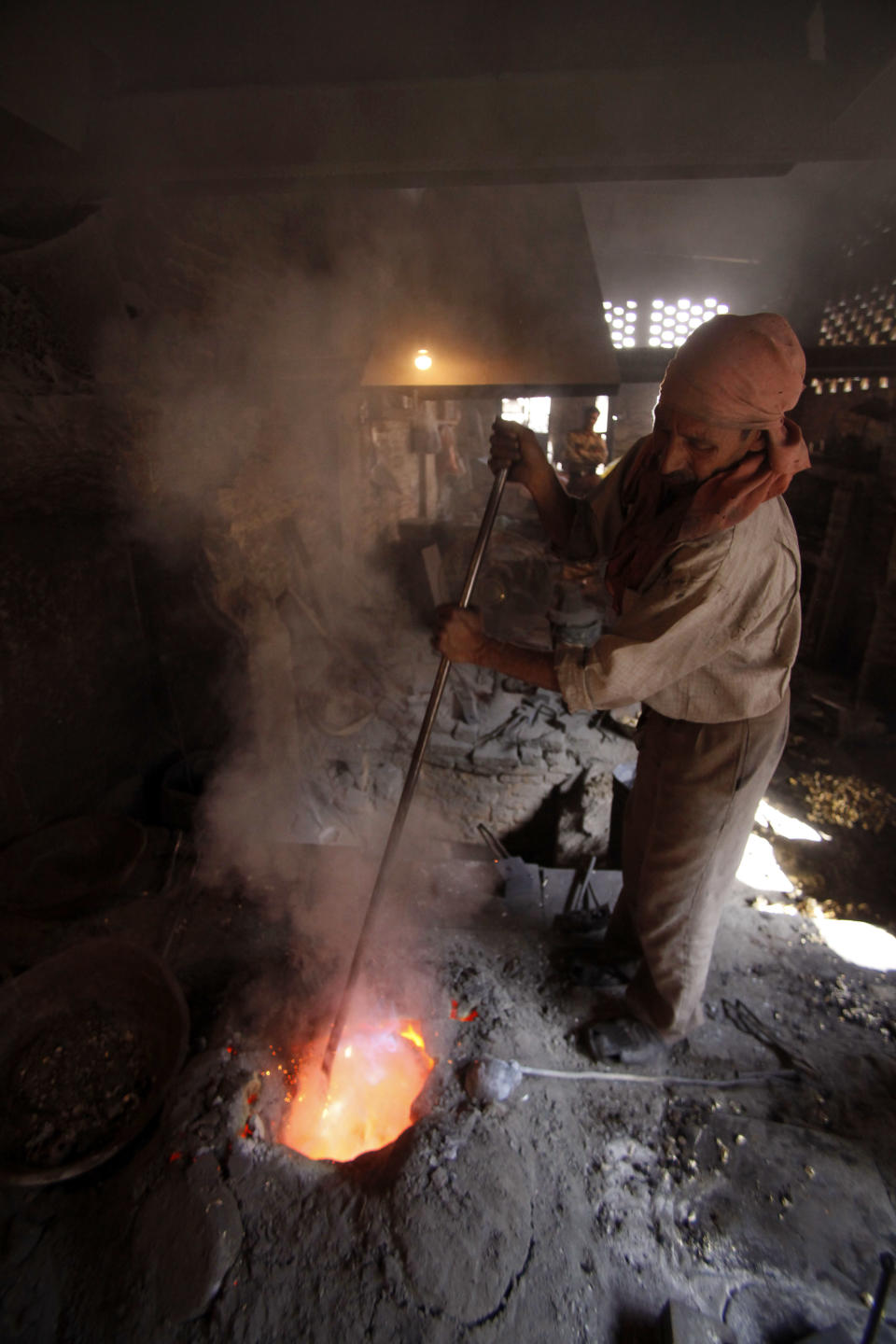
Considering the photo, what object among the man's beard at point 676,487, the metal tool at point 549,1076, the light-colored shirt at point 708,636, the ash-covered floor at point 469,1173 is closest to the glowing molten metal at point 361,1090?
the ash-covered floor at point 469,1173

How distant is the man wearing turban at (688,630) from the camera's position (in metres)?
2.08

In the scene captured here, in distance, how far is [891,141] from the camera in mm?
2047

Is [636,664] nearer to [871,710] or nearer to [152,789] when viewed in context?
[152,789]

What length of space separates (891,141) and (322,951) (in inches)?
154

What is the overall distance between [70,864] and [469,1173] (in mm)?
2576

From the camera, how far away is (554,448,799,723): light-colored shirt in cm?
212

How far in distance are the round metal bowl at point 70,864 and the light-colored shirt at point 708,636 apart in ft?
8.76

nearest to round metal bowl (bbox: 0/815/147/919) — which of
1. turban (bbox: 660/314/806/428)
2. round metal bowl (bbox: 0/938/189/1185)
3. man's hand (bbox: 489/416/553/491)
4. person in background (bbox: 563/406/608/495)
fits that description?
round metal bowl (bbox: 0/938/189/1185)

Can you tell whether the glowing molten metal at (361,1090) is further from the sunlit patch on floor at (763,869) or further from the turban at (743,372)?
the sunlit patch on floor at (763,869)

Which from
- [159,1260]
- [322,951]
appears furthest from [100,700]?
[159,1260]

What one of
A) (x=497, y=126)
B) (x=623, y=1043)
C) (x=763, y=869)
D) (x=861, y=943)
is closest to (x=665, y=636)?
(x=497, y=126)

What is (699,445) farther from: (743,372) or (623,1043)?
(623,1043)

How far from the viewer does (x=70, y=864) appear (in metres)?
3.51

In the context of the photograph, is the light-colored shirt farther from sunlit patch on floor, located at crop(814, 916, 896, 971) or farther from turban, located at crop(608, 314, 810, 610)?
sunlit patch on floor, located at crop(814, 916, 896, 971)
